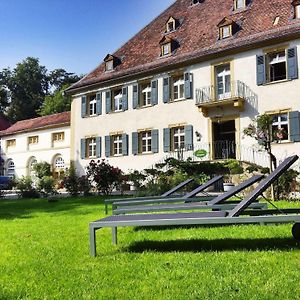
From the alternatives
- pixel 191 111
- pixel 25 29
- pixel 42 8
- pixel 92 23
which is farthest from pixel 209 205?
pixel 191 111

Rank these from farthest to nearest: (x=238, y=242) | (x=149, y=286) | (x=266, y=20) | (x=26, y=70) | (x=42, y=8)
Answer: (x=26, y=70) → (x=266, y=20) → (x=42, y=8) → (x=238, y=242) → (x=149, y=286)

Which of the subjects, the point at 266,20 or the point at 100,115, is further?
the point at 100,115

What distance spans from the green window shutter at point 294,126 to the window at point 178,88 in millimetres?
6521

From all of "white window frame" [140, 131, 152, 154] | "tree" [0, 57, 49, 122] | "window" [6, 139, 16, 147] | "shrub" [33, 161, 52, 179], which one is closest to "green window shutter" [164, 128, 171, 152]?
"white window frame" [140, 131, 152, 154]

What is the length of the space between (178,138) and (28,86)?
4221 cm

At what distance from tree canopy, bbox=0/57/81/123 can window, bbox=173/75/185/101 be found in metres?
33.8

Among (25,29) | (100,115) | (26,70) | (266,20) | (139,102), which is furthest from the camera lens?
(26,70)

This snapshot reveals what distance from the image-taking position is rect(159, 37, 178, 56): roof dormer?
24.2 m

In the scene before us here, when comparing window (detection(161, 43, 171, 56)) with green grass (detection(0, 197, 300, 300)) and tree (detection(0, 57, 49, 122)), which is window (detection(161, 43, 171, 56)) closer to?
green grass (detection(0, 197, 300, 300))

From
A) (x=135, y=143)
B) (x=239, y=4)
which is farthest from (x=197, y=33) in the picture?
(x=135, y=143)

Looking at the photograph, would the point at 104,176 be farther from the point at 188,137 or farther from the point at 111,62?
the point at 111,62

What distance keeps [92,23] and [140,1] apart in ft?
5.01

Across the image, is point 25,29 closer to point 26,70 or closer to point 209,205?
point 209,205

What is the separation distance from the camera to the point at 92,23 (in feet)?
39.2
